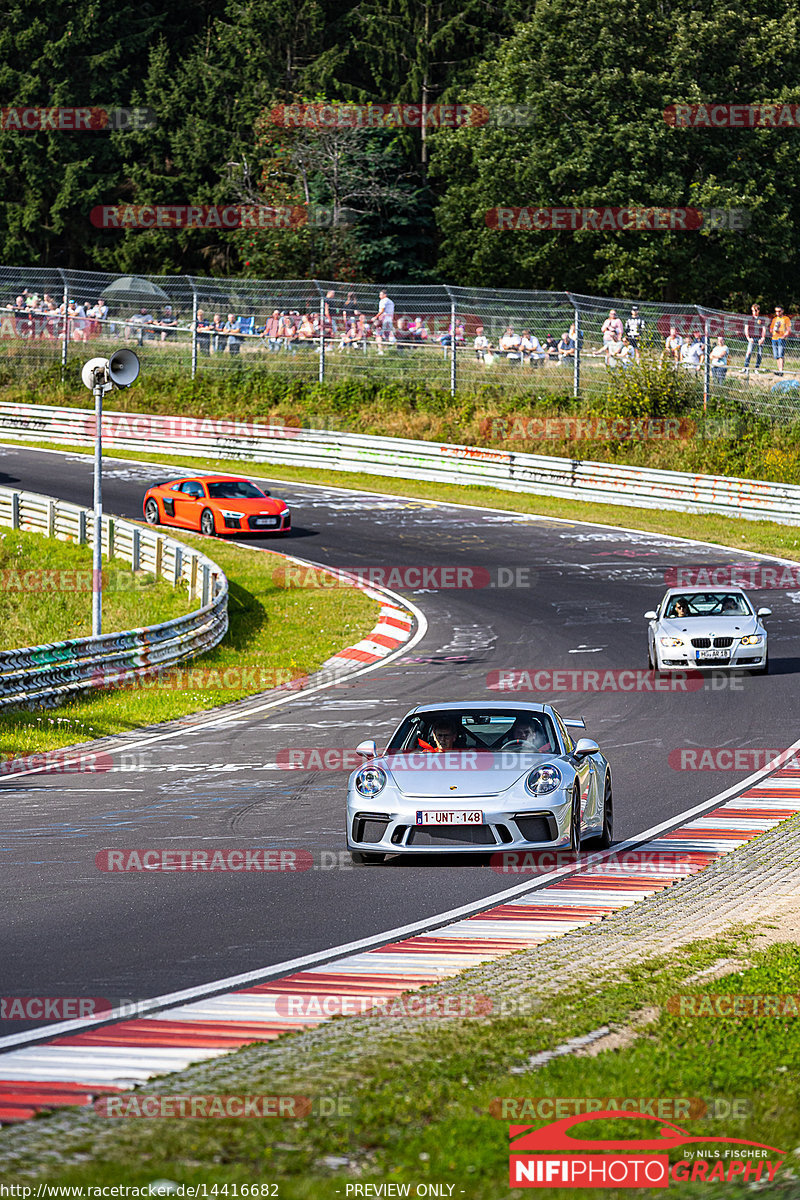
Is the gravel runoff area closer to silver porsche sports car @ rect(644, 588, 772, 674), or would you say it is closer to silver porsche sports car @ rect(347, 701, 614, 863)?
silver porsche sports car @ rect(347, 701, 614, 863)

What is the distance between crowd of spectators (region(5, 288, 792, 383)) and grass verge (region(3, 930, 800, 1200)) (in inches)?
1283

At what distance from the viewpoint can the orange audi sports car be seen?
35.0 m

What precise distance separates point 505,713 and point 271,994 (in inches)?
201

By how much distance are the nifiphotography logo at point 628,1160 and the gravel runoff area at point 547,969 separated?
1.03 metres

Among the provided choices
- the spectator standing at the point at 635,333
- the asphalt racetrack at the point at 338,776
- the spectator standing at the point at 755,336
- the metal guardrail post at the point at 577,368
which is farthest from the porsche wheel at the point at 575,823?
the metal guardrail post at the point at 577,368

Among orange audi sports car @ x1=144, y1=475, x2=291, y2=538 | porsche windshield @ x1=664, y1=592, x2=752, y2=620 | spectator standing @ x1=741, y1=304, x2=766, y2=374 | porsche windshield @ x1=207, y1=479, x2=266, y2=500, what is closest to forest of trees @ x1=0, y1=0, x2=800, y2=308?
spectator standing @ x1=741, y1=304, x2=766, y2=374

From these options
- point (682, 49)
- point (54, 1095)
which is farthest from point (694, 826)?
point (682, 49)

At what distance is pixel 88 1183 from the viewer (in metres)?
4.59

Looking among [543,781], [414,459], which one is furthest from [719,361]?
[543,781]

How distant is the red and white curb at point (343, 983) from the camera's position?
6008 millimetres

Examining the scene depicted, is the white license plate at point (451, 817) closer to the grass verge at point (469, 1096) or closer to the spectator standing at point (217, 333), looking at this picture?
the grass verge at point (469, 1096)

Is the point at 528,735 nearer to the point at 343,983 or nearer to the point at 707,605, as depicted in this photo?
the point at 343,983

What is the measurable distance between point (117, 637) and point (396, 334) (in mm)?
24616

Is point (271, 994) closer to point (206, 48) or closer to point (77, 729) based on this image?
point (77, 729)
